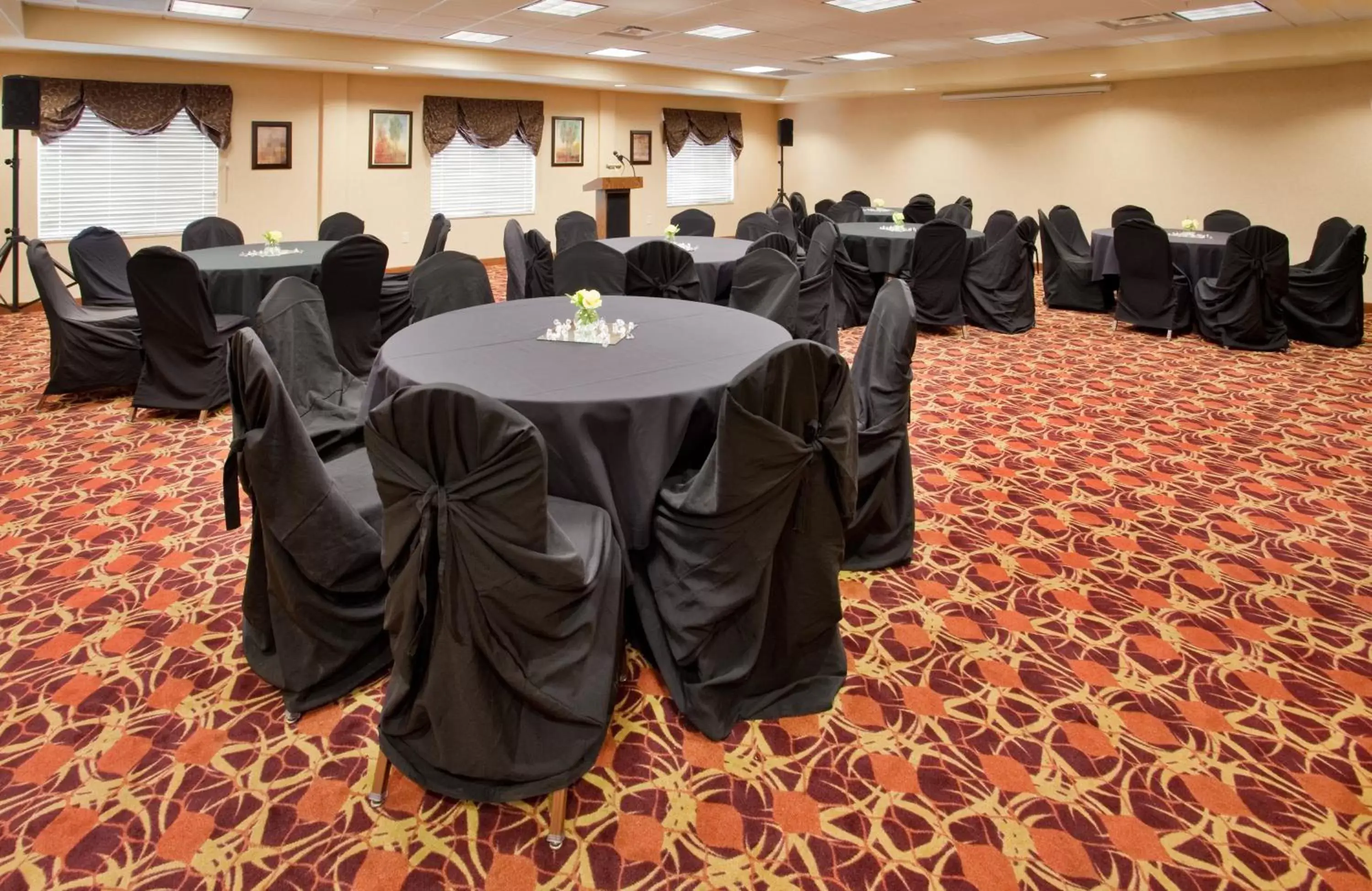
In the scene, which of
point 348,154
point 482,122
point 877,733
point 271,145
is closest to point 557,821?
point 877,733

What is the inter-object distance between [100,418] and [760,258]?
419 centimetres

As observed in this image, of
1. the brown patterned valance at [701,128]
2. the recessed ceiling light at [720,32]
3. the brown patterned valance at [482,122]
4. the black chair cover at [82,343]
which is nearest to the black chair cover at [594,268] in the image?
the black chair cover at [82,343]

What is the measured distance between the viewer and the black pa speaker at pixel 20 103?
23.7 feet

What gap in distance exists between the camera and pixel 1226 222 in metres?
9.21

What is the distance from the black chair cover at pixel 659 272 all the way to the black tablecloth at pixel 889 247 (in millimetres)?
3315

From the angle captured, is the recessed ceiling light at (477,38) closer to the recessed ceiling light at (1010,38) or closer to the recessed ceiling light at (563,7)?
the recessed ceiling light at (563,7)

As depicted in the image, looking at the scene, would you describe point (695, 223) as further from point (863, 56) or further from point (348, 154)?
point (348, 154)

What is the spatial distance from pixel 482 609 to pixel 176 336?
3983 millimetres

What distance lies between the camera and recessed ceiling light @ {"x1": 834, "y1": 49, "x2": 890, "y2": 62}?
36.4 feet

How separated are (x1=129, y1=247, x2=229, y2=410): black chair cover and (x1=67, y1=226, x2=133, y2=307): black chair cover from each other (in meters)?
1.55

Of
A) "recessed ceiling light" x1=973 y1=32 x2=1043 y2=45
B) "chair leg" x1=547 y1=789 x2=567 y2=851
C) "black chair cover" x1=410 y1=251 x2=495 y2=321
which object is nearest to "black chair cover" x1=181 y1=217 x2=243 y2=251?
"black chair cover" x1=410 y1=251 x2=495 y2=321

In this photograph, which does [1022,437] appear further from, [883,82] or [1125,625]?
[883,82]

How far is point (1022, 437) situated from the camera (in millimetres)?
5031

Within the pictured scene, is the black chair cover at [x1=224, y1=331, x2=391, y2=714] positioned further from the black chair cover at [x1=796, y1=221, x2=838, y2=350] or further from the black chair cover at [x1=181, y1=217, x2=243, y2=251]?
the black chair cover at [x1=181, y1=217, x2=243, y2=251]
